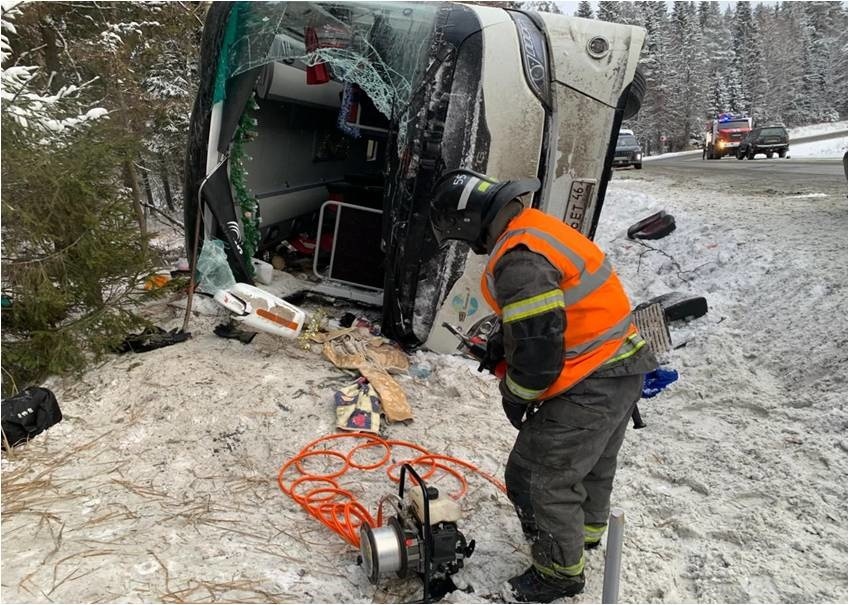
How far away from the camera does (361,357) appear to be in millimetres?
4746

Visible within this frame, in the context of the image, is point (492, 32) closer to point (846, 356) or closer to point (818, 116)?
point (846, 356)

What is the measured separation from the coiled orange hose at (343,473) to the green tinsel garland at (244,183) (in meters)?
2.44

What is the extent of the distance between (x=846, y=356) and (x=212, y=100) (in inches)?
210

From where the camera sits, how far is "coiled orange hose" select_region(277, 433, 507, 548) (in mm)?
2934

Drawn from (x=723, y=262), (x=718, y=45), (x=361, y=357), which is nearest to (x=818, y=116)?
(x=718, y=45)

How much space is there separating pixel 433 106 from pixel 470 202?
229cm

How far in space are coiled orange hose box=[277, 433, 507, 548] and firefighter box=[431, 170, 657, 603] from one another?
0.72 m

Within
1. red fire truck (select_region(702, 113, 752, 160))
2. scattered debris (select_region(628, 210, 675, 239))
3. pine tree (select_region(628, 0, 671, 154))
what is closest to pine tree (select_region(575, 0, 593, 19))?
pine tree (select_region(628, 0, 671, 154))

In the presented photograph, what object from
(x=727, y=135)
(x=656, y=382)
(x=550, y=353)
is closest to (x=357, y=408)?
(x=550, y=353)

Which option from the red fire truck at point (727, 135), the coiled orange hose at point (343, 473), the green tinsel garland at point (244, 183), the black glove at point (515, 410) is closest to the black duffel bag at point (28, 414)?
the coiled orange hose at point (343, 473)

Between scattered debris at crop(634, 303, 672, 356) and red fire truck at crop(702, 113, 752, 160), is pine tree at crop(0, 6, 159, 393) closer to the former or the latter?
scattered debris at crop(634, 303, 672, 356)

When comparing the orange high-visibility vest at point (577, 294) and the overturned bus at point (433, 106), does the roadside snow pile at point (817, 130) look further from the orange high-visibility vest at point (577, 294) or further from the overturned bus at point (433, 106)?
the orange high-visibility vest at point (577, 294)

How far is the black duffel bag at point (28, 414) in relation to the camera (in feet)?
10.8

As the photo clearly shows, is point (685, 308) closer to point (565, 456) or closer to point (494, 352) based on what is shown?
point (494, 352)
